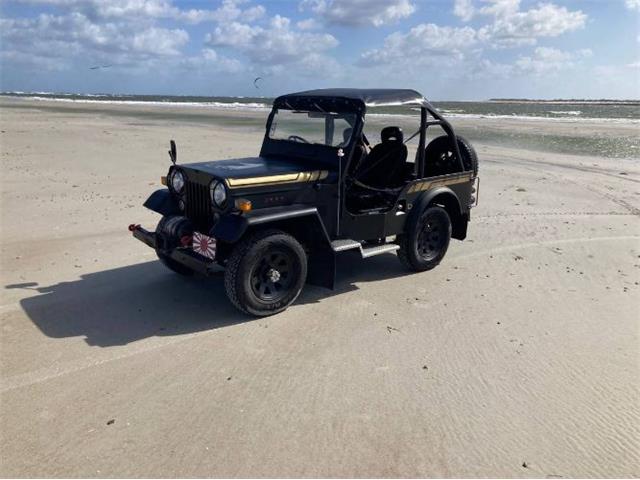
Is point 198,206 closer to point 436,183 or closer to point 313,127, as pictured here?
point 313,127

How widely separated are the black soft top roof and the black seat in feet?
1.37

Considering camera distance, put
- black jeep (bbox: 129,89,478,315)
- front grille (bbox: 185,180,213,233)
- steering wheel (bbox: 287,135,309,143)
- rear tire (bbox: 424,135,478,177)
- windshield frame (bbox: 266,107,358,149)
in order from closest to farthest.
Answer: black jeep (bbox: 129,89,478,315)
front grille (bbox: 185,180,213,233)
windshield frame (bbox: 266,107,358,149)
steering wheel (bbox: 287,135,309,143)
rear tire (bbox: 424,135,478,177)

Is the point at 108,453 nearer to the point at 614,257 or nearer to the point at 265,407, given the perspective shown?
the point at 265,407

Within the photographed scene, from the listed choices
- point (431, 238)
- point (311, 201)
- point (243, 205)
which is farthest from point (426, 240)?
point (243, 205)

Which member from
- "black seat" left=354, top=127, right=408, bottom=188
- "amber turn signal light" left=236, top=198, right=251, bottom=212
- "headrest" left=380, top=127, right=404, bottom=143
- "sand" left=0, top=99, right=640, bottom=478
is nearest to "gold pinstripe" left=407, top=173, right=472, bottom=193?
"black seat" left=354, top=127, right=408, bottom=188

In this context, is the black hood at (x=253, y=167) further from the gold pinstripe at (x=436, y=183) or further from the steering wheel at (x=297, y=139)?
the gold pinstripe at (x=436, y=183)

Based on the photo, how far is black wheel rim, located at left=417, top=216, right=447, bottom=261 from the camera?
6.35m

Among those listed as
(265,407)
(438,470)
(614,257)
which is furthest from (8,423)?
(614,257)

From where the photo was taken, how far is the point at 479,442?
10.6 ft

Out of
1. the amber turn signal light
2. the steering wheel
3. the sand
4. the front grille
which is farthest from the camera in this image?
the steering wheel

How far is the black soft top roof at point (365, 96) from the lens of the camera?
5.63m

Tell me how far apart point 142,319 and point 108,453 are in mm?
1861

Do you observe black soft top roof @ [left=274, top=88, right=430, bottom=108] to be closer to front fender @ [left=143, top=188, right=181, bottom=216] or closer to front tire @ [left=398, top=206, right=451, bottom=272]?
front tire @ [left=398, top=206, right=451, bottom=272]

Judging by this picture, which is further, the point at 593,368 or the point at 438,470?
the point at 593,368
